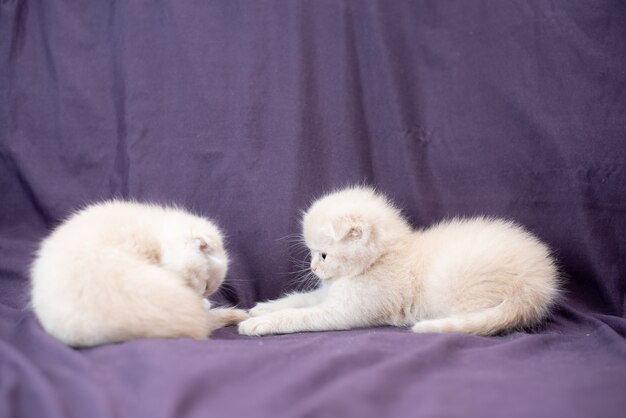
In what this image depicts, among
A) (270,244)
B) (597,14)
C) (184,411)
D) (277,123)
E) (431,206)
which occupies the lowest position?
(184,411)

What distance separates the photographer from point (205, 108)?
2.51 m

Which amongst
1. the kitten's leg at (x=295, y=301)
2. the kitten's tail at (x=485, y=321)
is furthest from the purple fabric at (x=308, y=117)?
the kitten's tail at (x=485, y=321)

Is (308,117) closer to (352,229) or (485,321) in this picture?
(352,229)

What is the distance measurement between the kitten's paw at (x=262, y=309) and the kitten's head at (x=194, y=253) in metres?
0.24

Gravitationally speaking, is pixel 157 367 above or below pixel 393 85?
below

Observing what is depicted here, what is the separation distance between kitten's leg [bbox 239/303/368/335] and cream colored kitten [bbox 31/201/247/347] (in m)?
0.17

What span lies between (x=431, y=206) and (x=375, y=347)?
103 centimetres

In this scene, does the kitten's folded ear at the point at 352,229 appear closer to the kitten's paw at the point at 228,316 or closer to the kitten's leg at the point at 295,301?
the kitten's leg at the point at 295,301

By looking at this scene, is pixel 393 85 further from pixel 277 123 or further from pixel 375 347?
pixel 375 347

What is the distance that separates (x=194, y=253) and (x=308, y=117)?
0.90 m

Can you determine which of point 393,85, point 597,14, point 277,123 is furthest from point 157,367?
point 597,14

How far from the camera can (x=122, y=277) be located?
1.68 m

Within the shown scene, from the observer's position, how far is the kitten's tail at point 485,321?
1.93 meters

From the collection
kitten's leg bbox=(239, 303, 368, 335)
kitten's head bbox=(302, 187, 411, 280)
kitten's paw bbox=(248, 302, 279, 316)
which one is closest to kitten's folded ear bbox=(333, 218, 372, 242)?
kitten's head bbox=(302, 187, 411, 280)
